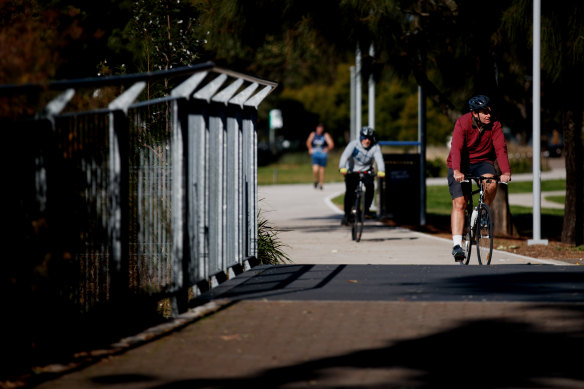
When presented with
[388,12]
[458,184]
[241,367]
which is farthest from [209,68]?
[388,12]

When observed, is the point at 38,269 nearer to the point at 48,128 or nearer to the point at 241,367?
the point at 48,128

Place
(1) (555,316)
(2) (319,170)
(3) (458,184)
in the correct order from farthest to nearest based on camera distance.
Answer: (2) (319,170), (3) (458,184), (1) (555,316)

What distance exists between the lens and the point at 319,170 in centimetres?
3106

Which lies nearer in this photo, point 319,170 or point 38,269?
point 38,269

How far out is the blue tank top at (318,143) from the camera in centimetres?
3147

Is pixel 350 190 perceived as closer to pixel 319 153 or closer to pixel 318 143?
pixel 319 153

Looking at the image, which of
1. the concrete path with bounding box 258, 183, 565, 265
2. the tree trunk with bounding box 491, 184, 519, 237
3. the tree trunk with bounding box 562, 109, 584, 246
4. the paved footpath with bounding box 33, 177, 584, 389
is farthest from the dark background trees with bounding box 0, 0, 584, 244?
the paved footpath with bounding box 33, 177, 584, 389

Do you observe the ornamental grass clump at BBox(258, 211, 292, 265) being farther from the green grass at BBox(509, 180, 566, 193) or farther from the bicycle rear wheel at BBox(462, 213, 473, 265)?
the green grass at BBox(509, 180, 566, 193)

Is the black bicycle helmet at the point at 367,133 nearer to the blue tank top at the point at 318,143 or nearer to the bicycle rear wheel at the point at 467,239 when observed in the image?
the bicycle rear wheel at the point at 467,239

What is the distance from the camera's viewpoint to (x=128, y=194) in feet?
23.0

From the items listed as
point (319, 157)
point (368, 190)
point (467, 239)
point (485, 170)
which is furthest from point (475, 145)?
point (319, 157)

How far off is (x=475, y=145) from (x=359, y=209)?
4665mm

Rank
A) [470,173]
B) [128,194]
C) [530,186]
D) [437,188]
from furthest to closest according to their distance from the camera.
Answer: [530,186] → [437,188] → [470,173] → [128,194]

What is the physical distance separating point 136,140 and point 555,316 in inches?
147
